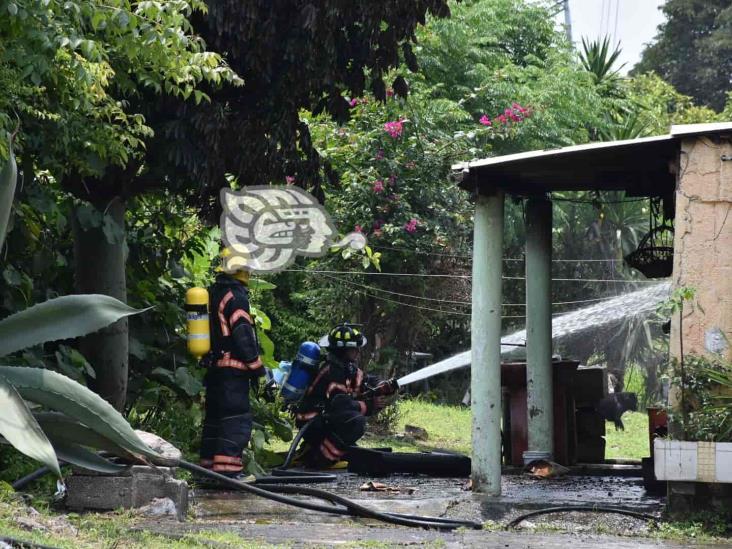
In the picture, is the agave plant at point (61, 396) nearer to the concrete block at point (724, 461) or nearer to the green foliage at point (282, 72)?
the concrete block at point (724, 461)

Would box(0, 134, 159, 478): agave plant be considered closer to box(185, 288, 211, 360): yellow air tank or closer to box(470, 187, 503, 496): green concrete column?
box(185, 288, 211, 360): yellow air tank

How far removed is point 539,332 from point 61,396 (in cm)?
723

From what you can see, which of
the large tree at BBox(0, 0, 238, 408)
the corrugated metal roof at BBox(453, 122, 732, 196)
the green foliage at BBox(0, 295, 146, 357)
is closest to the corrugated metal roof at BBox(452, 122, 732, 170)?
the corrugated metal roof at BBox(453, 122, 732, 196)

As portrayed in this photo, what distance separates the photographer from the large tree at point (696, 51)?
4141 cm

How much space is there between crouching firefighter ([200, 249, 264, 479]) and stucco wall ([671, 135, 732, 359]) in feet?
12.4

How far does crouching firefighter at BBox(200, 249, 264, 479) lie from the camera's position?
34.3ft

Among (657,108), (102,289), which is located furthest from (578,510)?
(657,108)

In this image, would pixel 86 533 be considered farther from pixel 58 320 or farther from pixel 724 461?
pixel 724 461

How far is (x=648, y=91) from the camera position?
3538 centimetres

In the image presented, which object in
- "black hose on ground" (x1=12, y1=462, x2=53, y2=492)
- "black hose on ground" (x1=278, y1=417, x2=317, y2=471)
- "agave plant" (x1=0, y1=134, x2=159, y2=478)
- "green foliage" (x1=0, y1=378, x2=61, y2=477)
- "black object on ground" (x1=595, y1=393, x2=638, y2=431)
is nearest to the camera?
"green foliage" (x1=0, y1=378, x2=61, y2=477)

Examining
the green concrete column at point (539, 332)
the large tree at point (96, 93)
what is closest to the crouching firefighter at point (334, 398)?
the green concrete column at point (539, 332)

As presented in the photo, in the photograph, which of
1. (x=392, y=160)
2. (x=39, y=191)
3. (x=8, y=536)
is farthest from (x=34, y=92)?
(x=392, y=160)

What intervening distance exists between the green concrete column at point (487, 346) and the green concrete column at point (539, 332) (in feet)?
7.71

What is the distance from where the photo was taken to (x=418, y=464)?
11602 mm
